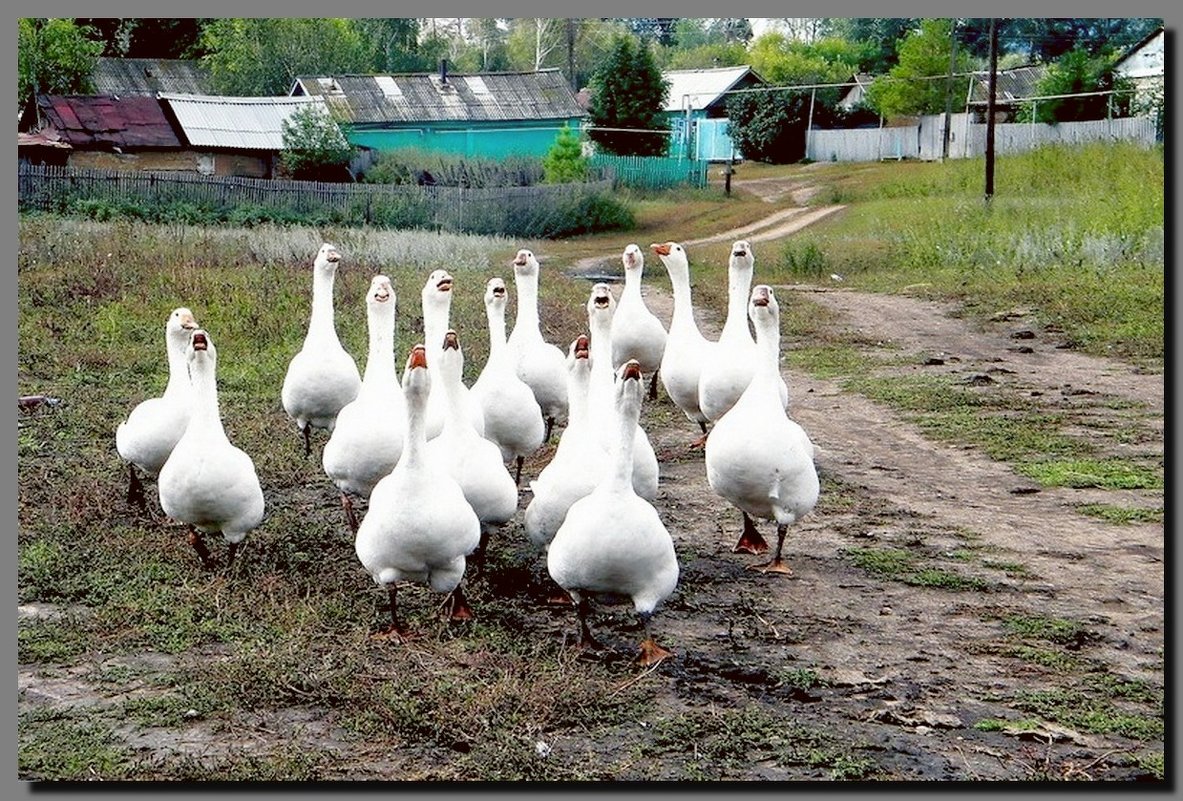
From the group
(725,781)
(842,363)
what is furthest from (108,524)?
(842,363)

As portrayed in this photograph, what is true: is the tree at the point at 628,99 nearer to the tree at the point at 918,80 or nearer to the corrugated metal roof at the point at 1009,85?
the tree at the point at 918,80

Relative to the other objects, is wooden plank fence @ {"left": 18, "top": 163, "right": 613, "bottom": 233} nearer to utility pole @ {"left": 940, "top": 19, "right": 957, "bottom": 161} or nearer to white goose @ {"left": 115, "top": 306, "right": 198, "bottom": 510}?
utility pole @ {"left": 940, "top": 19, "right": 957, "bottom": 161}

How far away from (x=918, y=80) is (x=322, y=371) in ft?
66.6

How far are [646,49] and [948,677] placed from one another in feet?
83.9

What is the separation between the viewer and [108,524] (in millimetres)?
8633

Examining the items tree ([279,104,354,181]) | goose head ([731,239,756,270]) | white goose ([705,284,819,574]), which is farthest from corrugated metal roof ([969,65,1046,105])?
white goose ([705,284,819,574])

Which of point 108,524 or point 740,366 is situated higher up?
point 740,366

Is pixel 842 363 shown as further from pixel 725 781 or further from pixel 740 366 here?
pixel 725 781

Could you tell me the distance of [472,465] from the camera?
24.1ft

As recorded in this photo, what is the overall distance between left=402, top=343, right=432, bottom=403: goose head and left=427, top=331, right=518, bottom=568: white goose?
748mm

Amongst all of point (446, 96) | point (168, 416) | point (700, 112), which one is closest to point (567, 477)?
point (168, 416)

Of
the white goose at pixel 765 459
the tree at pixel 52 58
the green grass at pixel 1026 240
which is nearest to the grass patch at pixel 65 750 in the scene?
the white goose at pixel 765 459

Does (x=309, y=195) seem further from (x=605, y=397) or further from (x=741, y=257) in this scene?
(x=605, y=397)

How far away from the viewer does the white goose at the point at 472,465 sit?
731 cm
